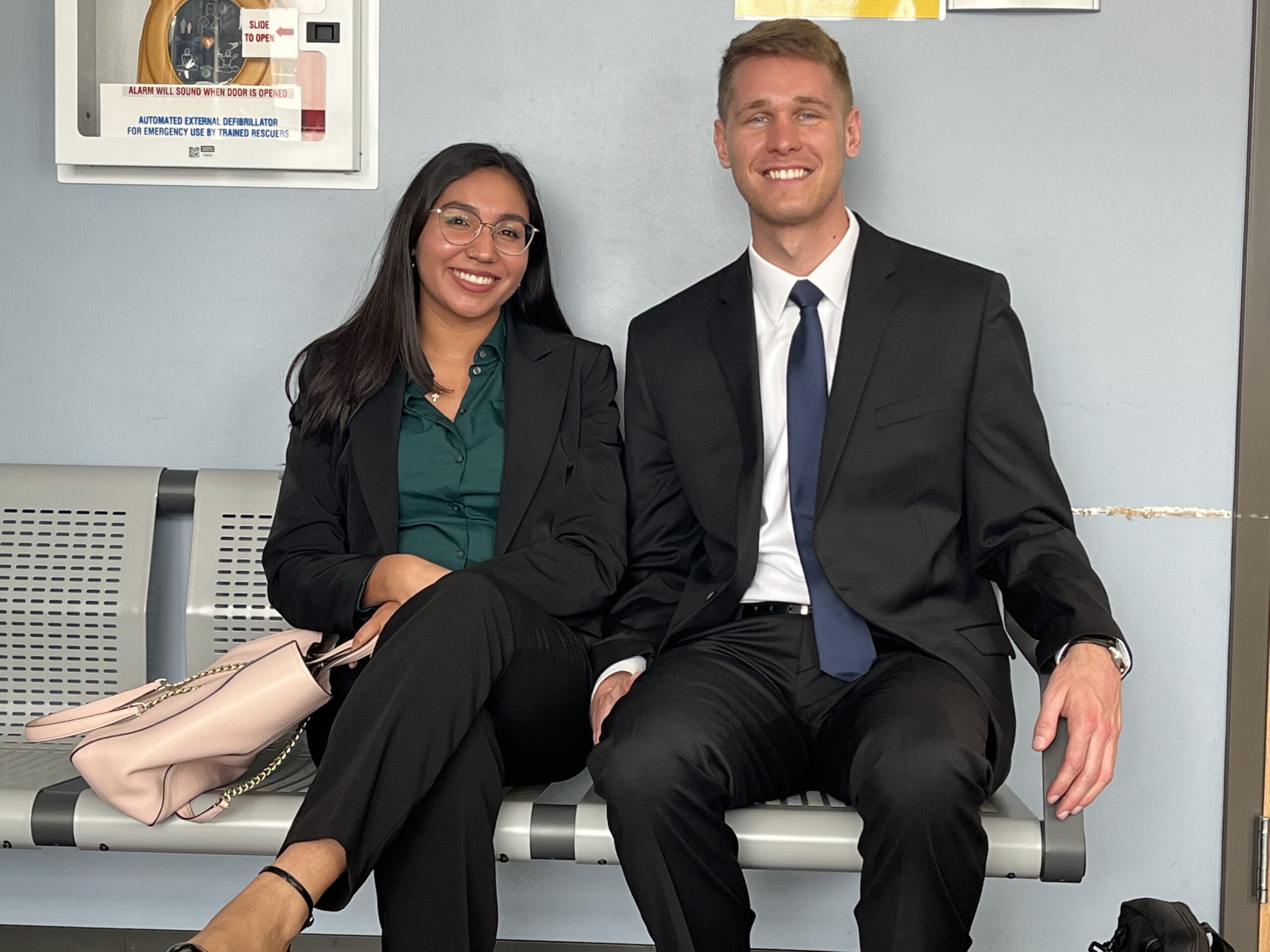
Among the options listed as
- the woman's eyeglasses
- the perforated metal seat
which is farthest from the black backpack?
the perforated metal seat

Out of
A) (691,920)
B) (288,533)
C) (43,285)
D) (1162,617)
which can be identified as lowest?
(691,920)

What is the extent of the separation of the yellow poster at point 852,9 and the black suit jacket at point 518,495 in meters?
0.84

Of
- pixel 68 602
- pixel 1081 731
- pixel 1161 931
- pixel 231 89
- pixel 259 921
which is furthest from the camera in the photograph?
pixel 231 89

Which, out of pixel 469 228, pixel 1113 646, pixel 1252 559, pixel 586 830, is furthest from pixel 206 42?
pixel 1252 559

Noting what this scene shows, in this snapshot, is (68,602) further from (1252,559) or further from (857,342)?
(1252,559)

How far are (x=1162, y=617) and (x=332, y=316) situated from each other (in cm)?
191

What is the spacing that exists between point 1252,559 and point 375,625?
1796mm

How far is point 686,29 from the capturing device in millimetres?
2701

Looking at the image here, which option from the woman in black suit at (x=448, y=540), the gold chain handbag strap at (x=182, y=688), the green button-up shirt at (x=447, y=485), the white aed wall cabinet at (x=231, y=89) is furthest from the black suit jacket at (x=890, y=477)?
the white aed wall cabinet at (x=231, y=89)

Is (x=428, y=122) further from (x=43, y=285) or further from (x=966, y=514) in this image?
(x=966, y=514)

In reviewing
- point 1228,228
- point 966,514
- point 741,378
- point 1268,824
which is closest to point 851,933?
point 1268,824

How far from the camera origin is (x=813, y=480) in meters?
2.19

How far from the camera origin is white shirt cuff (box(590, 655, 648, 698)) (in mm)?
2121

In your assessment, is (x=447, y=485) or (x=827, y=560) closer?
(x=827, y=560)
